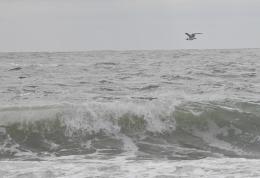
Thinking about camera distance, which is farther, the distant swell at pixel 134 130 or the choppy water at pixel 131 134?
the distant swell at pixel 134 130

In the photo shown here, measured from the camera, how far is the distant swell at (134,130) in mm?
8703

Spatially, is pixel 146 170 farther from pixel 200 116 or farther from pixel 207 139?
pixel 200 116

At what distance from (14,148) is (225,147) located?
3841 millimetres

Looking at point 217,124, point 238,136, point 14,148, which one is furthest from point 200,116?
point 14,148

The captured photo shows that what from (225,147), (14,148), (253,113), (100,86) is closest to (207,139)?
(225,147)

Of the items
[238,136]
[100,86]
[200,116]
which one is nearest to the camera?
[238,136]

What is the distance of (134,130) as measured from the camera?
32.9ft

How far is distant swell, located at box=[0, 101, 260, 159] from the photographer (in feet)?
28.6

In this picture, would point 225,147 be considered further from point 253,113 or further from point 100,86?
point 100,86

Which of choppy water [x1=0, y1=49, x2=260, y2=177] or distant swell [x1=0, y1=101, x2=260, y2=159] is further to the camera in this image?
distant swell [x1=0, y1=101, x2=260, y2=159]

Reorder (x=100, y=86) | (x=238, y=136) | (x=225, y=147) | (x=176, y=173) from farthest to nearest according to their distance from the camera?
(x=100, y=86) < (x=238, y=136) < (x=225, y=147) < (x=176, y=173)

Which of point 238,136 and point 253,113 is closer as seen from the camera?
point 238,136

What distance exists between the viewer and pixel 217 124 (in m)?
10.6

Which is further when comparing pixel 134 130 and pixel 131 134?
pixel 134 130
